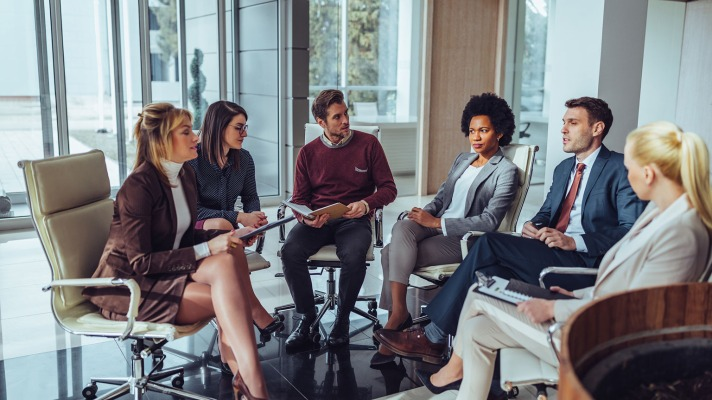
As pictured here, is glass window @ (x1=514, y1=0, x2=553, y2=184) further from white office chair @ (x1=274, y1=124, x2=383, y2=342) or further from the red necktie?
the red necktie

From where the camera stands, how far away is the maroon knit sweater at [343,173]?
3.79 metres

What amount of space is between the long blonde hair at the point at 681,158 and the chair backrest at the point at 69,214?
83.1 inches

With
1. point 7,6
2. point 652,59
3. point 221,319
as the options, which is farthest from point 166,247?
point 7,6

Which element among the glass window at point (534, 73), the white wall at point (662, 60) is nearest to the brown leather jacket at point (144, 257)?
the white wall at point (662, 60)

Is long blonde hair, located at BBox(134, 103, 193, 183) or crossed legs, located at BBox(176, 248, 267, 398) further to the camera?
long blonde hair, located at BBox(134, 103, 193, 183)

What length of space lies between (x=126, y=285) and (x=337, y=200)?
158 cm

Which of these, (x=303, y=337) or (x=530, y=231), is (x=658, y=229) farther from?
(x=303, y=337)

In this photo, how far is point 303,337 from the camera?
140 inches

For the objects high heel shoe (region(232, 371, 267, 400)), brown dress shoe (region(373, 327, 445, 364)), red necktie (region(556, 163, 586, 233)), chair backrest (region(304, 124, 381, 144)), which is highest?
chair backrest (region(304, 124, 381, 144))

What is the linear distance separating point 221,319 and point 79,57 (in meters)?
4.78

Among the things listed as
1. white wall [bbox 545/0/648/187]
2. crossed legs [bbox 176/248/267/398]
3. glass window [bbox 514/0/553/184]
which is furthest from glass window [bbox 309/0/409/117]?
crossed legs [bbox 176/248/267/398]

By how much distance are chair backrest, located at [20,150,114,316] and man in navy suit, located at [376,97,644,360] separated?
1.40 meters

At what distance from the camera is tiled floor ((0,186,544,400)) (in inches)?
119

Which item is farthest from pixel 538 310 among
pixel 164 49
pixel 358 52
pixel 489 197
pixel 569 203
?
pixel 358 52
